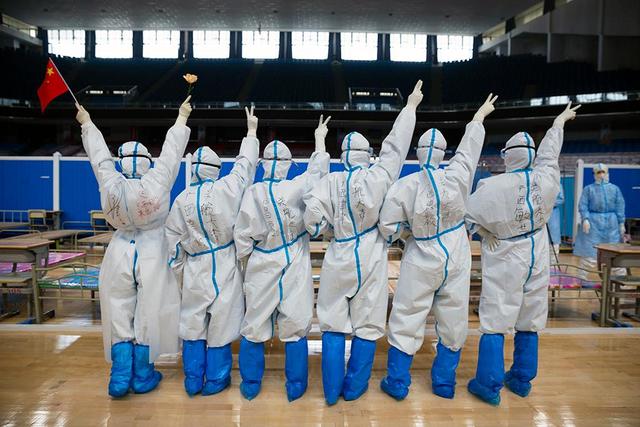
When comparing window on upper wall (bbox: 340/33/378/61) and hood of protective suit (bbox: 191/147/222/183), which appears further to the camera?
window on upper wall (bbox: 340/33/378/61)

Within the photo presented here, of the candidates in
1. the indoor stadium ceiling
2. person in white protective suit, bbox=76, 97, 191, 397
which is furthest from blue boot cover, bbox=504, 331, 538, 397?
the indoor stadium ceiling

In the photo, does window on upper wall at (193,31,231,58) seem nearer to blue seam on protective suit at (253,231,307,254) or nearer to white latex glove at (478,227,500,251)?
blue seam on protective suit at (253,231,307,254)

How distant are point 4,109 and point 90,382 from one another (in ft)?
50.1

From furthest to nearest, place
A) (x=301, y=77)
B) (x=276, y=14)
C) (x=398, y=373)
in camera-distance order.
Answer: (x=301, y=77)
(x=276, y=14)
(x=398, y=373)

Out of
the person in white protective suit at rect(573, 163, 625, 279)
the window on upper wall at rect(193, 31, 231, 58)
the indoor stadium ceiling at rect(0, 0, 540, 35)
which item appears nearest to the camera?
the person in white protective suit at rect(573, 163, 625, 279)

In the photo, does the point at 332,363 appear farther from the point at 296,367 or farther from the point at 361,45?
the point at 361,45

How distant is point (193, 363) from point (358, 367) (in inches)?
39.5

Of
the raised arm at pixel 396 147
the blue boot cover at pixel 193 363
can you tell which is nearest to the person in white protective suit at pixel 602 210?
the raised arm at pixel 396 147

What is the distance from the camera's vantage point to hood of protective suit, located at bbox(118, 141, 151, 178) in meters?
2.62

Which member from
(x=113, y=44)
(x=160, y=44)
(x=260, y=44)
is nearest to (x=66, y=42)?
(x=113, y=44)

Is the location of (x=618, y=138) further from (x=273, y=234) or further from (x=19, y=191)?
(x=19, y=191)

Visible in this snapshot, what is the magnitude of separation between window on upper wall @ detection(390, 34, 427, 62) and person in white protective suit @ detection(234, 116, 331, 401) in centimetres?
2052

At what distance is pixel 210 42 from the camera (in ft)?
69.2

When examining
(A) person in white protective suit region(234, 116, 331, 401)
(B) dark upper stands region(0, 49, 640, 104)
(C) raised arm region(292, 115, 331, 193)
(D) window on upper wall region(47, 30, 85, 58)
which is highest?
(D) window on upper wall region(47, 30, 85, 58)
